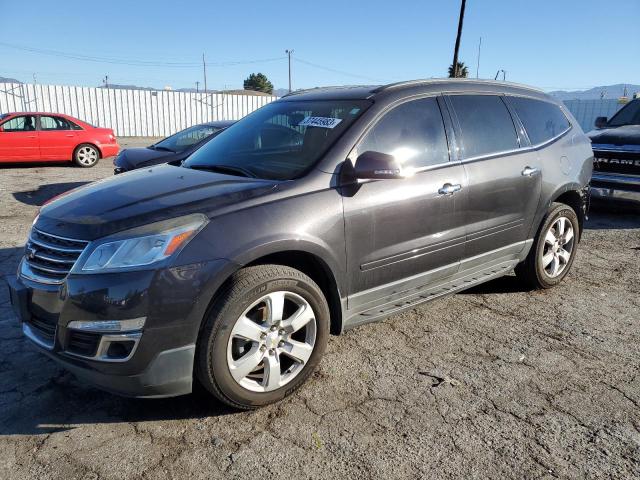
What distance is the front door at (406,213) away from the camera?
3.07 metres

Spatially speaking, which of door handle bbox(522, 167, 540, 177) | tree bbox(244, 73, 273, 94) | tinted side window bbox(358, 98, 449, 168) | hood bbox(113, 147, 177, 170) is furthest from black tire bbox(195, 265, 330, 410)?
tree bbox(244, 73, 273, 94)

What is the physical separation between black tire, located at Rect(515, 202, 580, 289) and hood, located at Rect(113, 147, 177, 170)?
5.90 metres

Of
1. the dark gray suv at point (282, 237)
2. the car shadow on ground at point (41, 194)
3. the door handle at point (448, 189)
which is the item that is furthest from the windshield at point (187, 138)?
the door handle at point (448, 189)

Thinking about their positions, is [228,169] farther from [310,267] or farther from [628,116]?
[628,116]

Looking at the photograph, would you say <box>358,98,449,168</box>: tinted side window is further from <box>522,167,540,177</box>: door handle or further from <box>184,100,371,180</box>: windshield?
<box>522,167,540,177</box>: door handle

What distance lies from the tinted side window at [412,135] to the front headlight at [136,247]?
4.24 ft

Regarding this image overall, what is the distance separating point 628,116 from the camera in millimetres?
9180

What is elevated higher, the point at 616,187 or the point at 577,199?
the point at 577,199

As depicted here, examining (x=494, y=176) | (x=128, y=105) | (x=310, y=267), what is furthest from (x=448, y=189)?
(x=128, y=105)

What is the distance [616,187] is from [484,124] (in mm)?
4909

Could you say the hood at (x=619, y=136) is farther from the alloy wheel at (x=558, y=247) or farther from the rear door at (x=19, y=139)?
the rear door at (x=19, y=139)

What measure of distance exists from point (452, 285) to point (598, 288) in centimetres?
196

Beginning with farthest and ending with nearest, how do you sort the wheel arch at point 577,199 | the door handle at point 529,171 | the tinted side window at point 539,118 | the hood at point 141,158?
the hood at point 141,158 < the wheel arch at point 577,199 < the tinted side window at point 539,118 < the door handle at point 529,171

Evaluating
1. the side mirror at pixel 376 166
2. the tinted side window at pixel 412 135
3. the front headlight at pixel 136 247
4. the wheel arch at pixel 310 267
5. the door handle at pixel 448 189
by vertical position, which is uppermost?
the tinted side window at pixel 412 135
